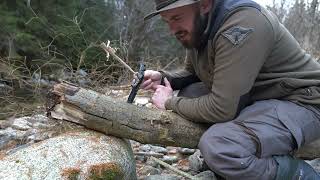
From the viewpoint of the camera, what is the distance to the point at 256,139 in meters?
2.67

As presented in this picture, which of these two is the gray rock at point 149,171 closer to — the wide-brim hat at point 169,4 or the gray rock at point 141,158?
the gray rock at point 141,158

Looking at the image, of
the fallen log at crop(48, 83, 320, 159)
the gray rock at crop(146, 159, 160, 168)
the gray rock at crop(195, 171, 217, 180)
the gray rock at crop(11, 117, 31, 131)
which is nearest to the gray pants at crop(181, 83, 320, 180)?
the fallen log at crop(48, 83, 320, 159)

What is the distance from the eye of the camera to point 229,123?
274 centimetres

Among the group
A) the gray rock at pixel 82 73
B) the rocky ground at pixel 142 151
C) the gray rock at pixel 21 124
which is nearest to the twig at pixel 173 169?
the rocky ground at pixel 142 151

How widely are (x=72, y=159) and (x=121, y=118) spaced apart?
1.28ft

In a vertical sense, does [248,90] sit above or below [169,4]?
below

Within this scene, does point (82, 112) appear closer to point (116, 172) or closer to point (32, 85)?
point (116, 172)

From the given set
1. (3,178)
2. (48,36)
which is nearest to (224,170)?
(3,178)

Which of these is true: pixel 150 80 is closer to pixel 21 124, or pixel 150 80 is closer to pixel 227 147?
pixel 227 147

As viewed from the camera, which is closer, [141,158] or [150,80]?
[150,80]

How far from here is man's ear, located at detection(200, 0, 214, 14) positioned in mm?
2699

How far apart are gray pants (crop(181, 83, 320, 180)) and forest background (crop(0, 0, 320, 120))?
1.20 metres

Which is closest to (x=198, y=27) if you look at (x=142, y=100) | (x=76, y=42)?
(x=142, y=100)

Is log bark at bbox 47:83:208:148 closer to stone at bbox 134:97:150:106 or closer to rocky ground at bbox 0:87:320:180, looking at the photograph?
rocky ground at bbox 0:87:320:180
